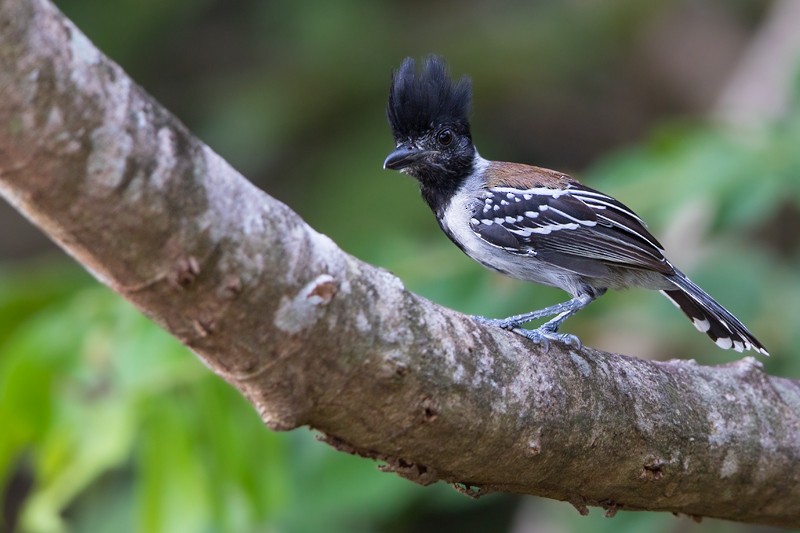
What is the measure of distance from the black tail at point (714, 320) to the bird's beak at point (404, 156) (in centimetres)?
122

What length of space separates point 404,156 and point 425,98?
0.28 metres

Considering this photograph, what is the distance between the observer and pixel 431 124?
4.51 meters

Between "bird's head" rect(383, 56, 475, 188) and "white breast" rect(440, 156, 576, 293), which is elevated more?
"bird's head" rect(383, 56, 475, 188)

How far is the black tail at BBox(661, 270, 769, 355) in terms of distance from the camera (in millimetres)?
4090

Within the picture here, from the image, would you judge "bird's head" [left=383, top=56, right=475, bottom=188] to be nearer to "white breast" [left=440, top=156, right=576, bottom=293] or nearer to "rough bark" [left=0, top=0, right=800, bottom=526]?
"white breast" [left=440, top=156, right=576, bottom=293]

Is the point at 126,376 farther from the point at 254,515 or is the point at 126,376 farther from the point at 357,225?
the point at 357,225

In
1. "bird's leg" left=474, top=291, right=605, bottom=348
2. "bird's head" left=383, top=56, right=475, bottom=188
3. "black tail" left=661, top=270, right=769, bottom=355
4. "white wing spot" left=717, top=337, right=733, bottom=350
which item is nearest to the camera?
"bird's leg" left=474, top=291, right=605, bottom=348

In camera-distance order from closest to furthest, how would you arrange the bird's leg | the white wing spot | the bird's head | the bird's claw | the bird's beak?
the bird's claw
the bird's leg
the white wing spot
the bird's head
the bird's beak

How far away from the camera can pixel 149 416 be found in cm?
397

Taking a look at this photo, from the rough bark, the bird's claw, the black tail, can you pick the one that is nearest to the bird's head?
the black tail

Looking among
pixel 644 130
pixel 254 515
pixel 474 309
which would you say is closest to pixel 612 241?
pixel 474 309

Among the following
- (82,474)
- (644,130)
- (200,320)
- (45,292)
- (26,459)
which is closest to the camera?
(200,320)

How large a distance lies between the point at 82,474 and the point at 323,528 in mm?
2115

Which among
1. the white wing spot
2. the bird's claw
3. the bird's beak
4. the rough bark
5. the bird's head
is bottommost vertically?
the rough bark
